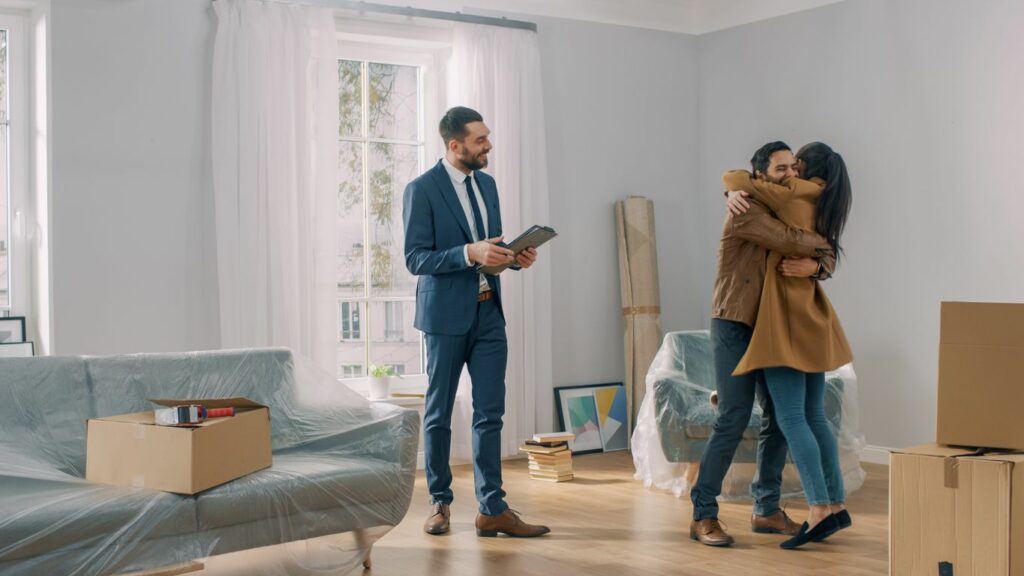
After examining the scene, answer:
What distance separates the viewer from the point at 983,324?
271cm

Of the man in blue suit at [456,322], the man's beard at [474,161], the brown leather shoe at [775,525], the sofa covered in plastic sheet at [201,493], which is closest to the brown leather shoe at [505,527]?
the man in blue suit at [456,322]

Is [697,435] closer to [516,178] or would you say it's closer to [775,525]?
[775,525]

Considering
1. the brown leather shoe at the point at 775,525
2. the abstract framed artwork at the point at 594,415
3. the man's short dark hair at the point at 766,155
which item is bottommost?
the brown leather shoe at the point at 775,525

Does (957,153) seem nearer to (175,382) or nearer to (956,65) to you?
(956,65)

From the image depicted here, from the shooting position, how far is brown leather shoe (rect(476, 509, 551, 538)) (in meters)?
3.87

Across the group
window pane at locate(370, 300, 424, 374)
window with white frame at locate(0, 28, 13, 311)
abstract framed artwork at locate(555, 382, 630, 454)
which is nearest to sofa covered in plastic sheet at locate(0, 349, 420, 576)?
window with white frame at locate(0, 28, 13, 311)

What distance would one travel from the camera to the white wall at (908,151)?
16.1 feet

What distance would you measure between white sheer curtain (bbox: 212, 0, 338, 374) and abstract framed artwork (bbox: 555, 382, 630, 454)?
1.38 meters

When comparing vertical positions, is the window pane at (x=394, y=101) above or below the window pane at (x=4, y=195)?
above

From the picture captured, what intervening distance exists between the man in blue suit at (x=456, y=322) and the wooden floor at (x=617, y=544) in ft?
0.50

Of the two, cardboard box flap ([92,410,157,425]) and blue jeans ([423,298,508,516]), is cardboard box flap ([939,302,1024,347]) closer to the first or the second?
blue jeans ([423,298,508,516])

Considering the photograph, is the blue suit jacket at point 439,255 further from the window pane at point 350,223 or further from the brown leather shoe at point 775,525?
the window pane at point 350,223

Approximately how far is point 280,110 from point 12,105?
111 centimetres

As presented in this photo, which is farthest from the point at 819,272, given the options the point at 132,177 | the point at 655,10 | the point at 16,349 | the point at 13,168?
the point at 13,168
